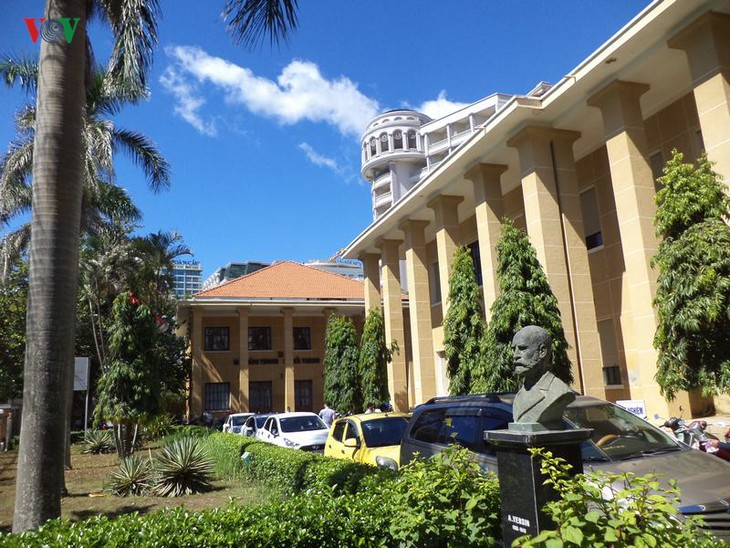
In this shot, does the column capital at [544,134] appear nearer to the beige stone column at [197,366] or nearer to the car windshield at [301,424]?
the car windshield at [301,424]

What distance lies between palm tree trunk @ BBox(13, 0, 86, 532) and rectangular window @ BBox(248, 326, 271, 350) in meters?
33.4

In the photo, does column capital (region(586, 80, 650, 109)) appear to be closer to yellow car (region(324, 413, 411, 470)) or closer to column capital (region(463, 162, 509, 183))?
column capital (region(463, 162, 509, 183))

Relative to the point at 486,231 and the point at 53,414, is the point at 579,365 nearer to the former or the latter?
the point at 486,231

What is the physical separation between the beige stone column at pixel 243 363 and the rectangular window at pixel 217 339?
2089mm

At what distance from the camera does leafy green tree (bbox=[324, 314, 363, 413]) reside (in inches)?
1008

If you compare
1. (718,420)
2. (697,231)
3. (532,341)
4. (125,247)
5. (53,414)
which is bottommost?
(718,420)

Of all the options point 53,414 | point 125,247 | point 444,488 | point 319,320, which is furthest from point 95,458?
point 319,320

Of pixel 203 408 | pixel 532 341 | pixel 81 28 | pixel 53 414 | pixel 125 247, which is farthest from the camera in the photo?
pixel 203 408

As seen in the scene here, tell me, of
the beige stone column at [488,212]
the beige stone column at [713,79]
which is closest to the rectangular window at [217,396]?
the beige stone column at [488,212]

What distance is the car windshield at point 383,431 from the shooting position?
10750 mm

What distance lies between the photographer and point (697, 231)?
966 centimetres

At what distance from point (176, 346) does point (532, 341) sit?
3903 centimetres

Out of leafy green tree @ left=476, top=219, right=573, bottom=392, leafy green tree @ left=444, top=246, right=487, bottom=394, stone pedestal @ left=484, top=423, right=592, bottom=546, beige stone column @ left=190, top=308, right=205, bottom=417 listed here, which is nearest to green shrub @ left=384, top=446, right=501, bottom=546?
stone pedestal @ left=484, top=423, right=592, bottom=546

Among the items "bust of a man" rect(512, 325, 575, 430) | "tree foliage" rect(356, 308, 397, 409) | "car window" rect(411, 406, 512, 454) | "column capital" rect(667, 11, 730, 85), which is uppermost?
"column capital" rect(667, 11, 730, 85)
